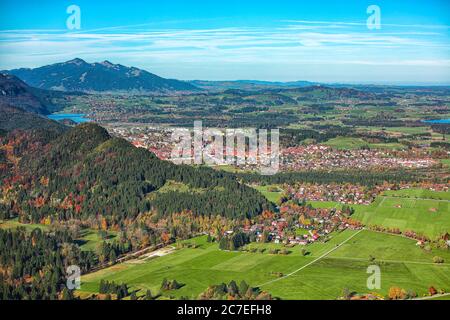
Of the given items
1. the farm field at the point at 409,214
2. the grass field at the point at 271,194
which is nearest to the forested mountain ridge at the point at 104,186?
the grass field at the point at 271,194

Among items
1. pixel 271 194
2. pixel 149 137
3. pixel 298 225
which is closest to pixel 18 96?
pixel 149 137

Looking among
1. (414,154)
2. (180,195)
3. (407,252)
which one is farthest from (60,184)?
(414,154)

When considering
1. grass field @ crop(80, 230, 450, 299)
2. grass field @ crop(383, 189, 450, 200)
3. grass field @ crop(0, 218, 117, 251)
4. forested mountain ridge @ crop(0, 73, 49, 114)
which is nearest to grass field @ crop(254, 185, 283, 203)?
Answer: grass field @ crop(383, 189, 450, 200)

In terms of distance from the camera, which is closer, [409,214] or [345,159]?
[409,214]

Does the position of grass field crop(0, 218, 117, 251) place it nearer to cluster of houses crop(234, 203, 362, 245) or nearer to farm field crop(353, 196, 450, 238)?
cluster of houses crop(234, 203, 362, 245)

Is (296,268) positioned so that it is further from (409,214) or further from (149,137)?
(149,137)

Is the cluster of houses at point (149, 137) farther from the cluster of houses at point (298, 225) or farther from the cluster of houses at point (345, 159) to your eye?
the cluster of houses at point (298, 225)

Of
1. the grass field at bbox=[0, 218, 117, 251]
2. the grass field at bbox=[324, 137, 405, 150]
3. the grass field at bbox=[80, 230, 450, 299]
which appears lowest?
the grass field at bbox=[80, 230, 450, 299]
